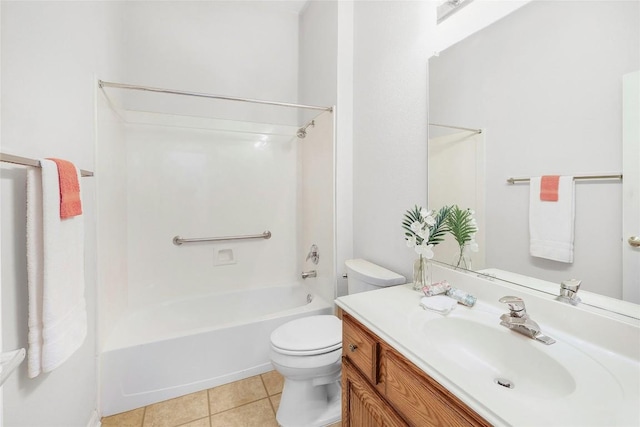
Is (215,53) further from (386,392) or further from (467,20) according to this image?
(386,392)

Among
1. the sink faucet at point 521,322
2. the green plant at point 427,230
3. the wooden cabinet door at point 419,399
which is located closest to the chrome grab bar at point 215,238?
the green plant at point 427,230

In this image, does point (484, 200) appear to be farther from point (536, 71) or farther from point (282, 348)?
point (282, 348)

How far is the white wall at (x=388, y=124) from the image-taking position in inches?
54.8

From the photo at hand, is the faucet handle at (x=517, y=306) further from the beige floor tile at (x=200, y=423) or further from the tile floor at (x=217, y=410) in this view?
the beige floor tile at (x=200, y=423)

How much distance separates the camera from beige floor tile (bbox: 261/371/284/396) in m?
1.73

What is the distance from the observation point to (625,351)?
0.71 metres

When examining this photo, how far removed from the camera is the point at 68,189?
980 mm

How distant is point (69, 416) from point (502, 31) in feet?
7.62

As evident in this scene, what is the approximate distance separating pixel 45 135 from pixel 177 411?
5.07ft

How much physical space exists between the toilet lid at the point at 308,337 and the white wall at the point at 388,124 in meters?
0.49

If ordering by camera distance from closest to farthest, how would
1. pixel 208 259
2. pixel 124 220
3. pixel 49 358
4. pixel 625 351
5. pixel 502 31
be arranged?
1. pixel 625 351
2. pixel 49 358
3. pixel 502 31
4. pixel 124 220
5. pixel 208 259

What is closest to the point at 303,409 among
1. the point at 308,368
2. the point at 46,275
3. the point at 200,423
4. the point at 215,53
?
the point at 308,368

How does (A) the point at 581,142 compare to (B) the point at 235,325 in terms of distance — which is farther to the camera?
(B) the point at 235,325

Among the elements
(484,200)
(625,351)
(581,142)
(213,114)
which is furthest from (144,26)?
(625,351)
